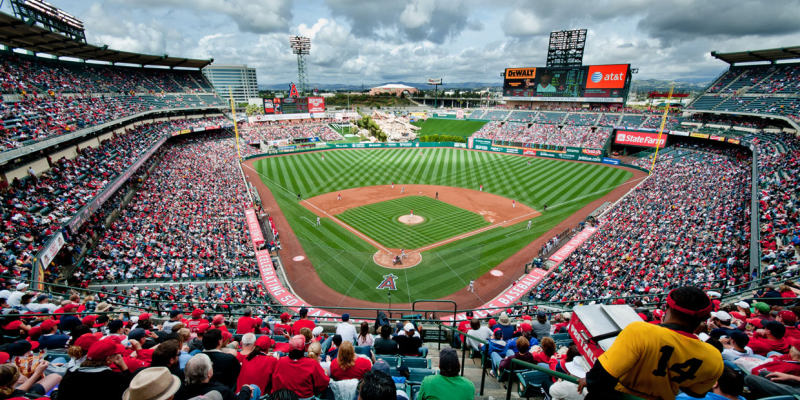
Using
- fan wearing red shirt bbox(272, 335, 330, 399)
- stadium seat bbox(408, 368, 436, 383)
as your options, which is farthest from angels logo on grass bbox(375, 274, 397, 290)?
fan wearing red shirt bbox(272, 335, 330, 399)

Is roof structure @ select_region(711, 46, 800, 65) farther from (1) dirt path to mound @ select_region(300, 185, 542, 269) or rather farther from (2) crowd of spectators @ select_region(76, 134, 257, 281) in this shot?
(2) crowd of spectators @ select_region(76, 134, 257, 281)

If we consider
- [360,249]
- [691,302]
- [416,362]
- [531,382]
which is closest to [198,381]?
[416,362]

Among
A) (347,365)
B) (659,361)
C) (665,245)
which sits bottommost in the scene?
(665,245)

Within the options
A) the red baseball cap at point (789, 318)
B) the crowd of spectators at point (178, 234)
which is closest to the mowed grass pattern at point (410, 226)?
the crowd of spectators at point (178, 234)

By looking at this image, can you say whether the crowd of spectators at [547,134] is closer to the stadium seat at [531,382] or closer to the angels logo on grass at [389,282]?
the angels logo on grass at [389,282]

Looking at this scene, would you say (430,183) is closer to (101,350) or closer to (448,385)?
(448,385)

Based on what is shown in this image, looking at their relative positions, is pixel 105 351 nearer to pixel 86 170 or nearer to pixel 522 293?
pixel 522 293
